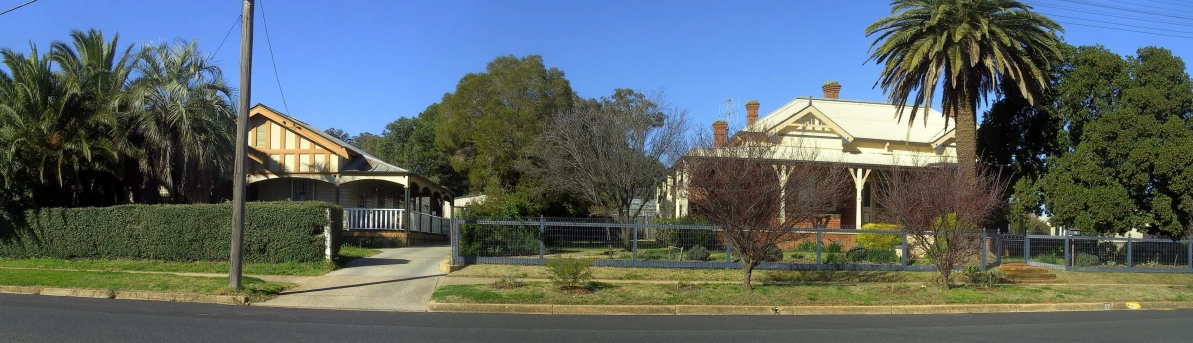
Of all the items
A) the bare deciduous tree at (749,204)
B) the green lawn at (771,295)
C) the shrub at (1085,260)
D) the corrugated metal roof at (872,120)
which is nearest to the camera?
the green lawn at (771,295)

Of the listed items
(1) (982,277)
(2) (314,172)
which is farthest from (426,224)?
(1) (982,277)

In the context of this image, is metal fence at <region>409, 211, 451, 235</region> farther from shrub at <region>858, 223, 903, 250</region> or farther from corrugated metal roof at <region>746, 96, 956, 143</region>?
shrub at <region>858, 223, 903, 250</region>

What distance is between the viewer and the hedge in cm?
1862

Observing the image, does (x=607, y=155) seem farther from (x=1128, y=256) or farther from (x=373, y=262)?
(x=1128, y=256)

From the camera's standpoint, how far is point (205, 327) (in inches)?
428

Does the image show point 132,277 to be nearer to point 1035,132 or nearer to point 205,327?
point 205,327

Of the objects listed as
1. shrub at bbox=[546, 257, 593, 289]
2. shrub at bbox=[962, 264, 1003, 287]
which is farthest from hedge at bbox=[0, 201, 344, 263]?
shrub at bbox=[962, 264, 1003, 287]

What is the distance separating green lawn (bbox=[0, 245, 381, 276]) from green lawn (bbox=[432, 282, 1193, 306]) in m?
4.31

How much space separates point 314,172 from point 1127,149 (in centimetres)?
2588

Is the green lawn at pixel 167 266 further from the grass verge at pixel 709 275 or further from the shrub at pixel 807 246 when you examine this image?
the shrub at pixel 807 246

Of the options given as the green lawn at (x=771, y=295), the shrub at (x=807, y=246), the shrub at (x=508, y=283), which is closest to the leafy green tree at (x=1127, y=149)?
the green lawn at (x=771, y=295)

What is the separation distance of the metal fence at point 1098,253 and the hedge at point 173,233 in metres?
18.8

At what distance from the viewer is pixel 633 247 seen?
1973cm

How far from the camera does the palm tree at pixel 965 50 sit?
2445 centimetres
